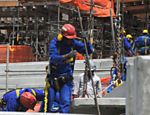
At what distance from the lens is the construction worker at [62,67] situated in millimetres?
7617

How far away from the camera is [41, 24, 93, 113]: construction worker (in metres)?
7.62

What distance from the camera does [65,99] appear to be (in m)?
7.62

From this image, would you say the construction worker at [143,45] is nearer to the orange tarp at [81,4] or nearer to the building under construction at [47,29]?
the building under construction at [47,29]

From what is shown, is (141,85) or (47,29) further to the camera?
(47,29)

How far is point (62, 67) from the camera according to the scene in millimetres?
7781

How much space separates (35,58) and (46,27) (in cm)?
159

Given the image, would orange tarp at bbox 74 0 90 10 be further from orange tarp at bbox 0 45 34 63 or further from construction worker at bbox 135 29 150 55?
construction worker at bbox 135 29 150 55

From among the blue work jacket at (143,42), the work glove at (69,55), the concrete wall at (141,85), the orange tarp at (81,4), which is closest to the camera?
the concrete wall at (141,85)

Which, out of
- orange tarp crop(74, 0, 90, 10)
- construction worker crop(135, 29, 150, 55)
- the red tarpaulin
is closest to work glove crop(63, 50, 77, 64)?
construction worker crop(135, 29, 150, 55)

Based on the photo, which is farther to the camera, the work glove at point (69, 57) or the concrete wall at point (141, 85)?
the work glove at point (69, 57)

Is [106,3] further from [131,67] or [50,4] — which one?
[131,67]

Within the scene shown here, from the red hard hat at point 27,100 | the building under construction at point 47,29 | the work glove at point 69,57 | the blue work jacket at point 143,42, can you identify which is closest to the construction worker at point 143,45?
the blue work jacket at point 143,42

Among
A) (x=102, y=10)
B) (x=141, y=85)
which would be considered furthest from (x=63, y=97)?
(x=102, y=10)

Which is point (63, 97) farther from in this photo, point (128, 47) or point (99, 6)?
point (99, 6)
